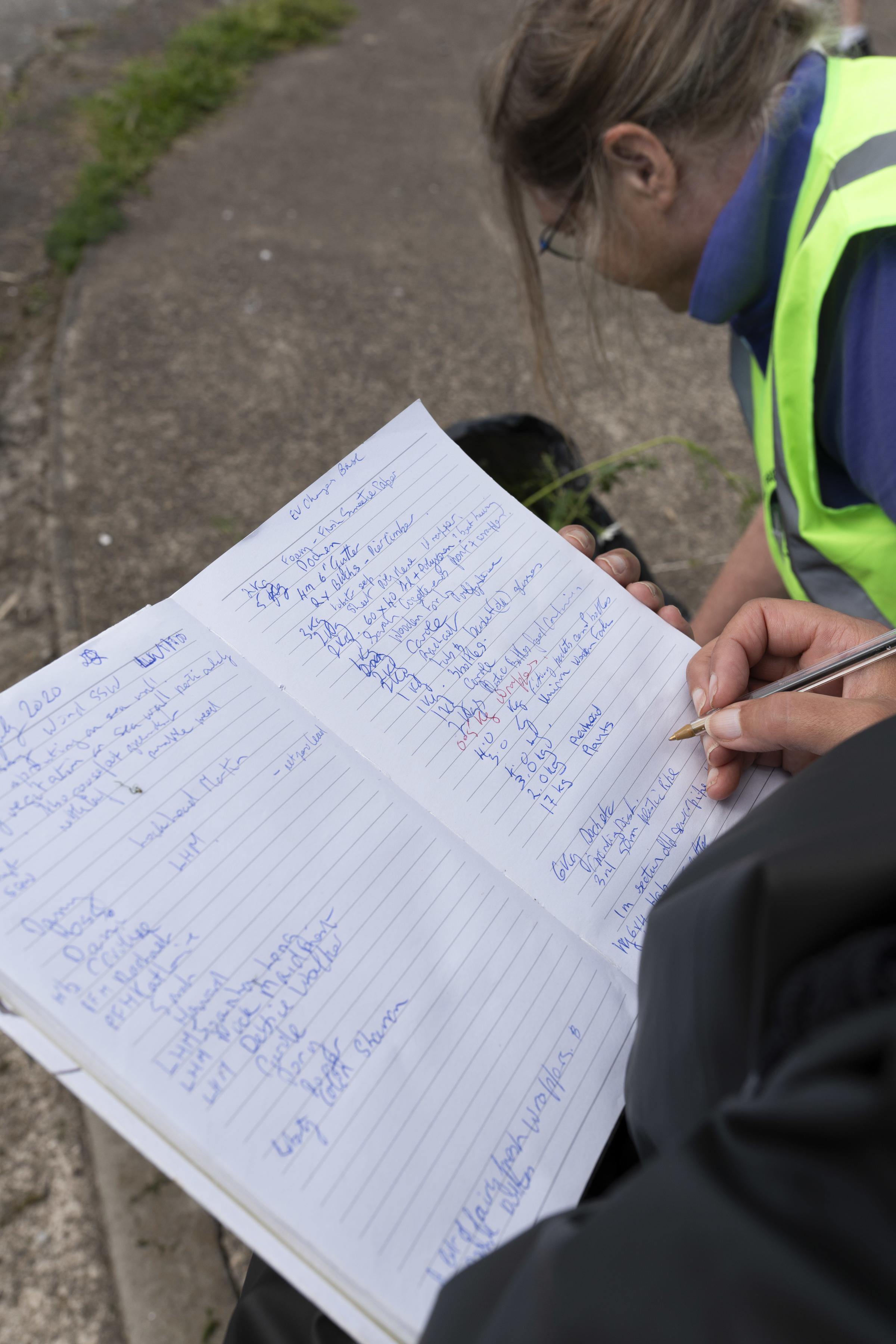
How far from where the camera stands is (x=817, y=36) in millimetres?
1193

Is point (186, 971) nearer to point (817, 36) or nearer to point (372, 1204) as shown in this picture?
point (372, 1204)

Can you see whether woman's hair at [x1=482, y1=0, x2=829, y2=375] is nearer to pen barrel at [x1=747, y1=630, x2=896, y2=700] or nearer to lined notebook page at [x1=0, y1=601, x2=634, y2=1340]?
pen barrel at [x1=747, y1=630, x2=896, y2=700]

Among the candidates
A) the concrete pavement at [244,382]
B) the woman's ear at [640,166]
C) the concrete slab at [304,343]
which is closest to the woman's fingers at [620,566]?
the woman's ear at [640,166]

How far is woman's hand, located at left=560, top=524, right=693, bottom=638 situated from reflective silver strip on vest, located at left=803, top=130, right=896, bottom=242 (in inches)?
19.1

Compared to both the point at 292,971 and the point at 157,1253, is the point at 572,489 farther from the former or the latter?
the point at 157,1253

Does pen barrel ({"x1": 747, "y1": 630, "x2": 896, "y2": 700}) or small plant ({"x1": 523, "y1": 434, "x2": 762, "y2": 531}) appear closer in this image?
pen barrel ({"x1": 747, "y1": 630, "x2": 896, "y2": 700})

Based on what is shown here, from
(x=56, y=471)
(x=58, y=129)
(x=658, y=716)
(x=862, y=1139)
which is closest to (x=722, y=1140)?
(x=862, y=1139)

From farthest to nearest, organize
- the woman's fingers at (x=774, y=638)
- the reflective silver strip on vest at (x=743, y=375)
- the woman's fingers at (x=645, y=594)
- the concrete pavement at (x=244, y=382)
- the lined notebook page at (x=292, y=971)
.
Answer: the reflective silver strip on vest at (x=743, y=375) < the concrete pavement at (x=244, y=382) < the woman's fingers at (x=645, y=594) < the woman's fingers at (x=774, y=638) < the lined notebook page at (x=292, y=971)

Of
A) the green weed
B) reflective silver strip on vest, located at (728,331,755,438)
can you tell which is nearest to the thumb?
reflective silver strip on vest, located at (728,331,755,438)

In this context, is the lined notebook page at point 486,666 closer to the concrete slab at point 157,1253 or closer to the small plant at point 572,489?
the small plant at point 572,489

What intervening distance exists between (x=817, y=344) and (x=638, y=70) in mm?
475

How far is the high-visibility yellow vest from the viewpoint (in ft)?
3.28

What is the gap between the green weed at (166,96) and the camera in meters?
2.62

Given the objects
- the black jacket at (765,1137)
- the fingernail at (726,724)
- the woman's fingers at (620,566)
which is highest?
the black jacket at (765,1137)
